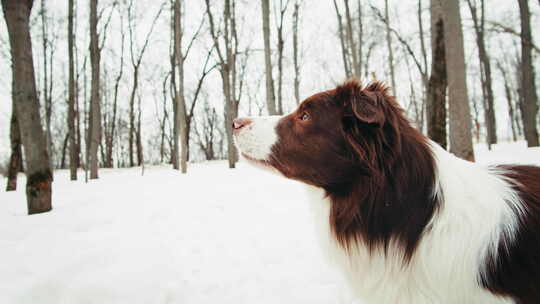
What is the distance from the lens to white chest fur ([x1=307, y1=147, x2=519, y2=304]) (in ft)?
4.50

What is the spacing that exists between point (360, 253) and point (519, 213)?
31.9 inches

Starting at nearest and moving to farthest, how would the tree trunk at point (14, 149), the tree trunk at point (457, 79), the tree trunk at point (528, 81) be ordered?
the tree trunk at point (457, 79) → the tree trunk at point (14, 149) → the tree trunk at point (528, 81)

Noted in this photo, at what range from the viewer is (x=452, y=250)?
1.41m

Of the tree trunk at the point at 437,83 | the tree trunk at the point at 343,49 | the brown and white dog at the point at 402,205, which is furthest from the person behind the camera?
the tree trunk at the point at 343,49

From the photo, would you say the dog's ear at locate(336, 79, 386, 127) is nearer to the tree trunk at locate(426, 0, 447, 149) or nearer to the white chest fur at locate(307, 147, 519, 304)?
the white chest fur at locate(307, 147, 519, 304)

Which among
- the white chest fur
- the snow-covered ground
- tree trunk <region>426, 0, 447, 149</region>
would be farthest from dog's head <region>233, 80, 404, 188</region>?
tree trunk <region>426, 0, 447, 149</region>

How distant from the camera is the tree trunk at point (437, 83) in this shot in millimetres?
6617

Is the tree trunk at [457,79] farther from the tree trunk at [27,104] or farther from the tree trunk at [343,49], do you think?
the tree trunk at [343,49]

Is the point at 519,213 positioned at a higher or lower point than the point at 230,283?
higher

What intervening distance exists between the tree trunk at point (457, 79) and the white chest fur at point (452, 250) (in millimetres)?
5295

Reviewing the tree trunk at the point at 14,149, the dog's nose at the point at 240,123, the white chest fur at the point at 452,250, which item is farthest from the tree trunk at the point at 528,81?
the tree trunk at the point at 14,149

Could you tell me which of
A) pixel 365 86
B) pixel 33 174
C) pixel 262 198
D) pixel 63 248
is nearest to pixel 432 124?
pixel 262 198

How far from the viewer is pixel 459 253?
4.59 feet

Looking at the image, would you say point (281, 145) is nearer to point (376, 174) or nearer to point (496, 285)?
point (376, 174)
